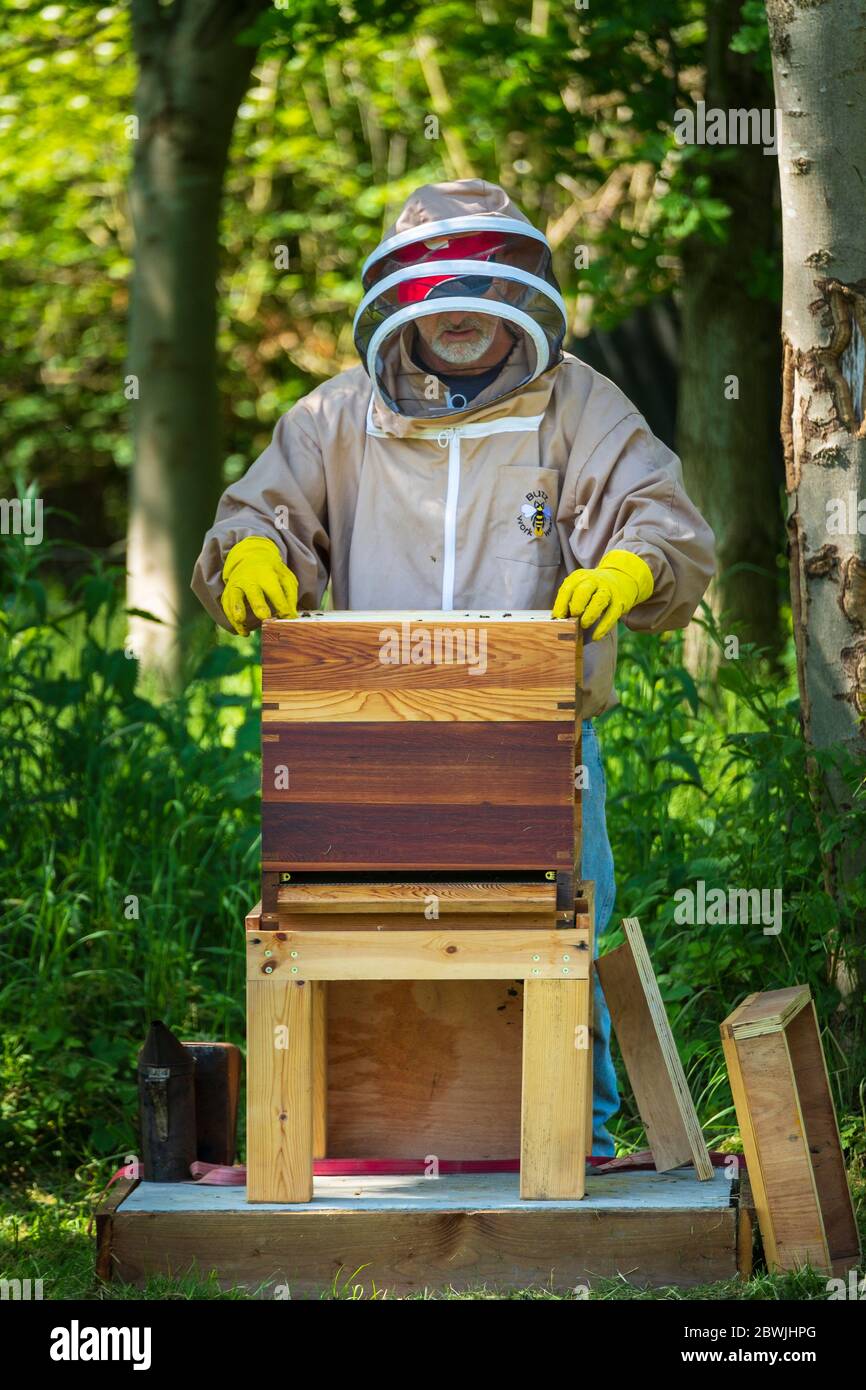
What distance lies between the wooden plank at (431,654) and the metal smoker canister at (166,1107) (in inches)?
36.5

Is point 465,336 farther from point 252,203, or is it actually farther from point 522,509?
point 252,203

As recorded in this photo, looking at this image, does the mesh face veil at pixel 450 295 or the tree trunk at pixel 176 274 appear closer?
the mesh face veil at pixel 450 295

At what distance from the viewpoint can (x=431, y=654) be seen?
2734 millimetres

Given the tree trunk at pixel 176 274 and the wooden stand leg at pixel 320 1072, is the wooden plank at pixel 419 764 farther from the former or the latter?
the tree trunk at pixel 176 274

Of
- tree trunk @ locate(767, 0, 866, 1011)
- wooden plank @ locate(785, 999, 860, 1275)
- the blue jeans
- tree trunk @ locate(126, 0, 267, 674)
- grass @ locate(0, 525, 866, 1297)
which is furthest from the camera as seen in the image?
tree trunk @ locate(126, 0, 267, 674)

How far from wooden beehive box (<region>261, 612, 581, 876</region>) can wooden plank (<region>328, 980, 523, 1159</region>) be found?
1.79 ft

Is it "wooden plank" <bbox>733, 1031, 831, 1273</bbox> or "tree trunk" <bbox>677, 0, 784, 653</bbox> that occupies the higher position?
"tree trunk" <bbox>677, 0, 784, 653</bbox>

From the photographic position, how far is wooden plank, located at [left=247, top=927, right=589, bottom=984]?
2.84 metres

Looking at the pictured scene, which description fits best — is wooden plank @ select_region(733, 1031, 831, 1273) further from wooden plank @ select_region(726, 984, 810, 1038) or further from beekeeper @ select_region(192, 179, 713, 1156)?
beekeeper @ select_region(192, 179, 713, 1156)

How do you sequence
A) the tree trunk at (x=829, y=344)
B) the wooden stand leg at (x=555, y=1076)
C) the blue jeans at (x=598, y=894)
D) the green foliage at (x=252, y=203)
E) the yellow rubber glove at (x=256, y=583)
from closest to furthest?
the wooden stand leg at (x=555, y=1076), the yellow rubber glove at (x=256, y=583), the blue jeans at (x=598, y=894), the tree trunk at (x=829, y=344), the green foliage at (x=252, y=203)

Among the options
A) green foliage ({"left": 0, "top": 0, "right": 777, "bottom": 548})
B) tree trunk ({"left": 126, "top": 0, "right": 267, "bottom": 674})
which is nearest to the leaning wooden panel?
tree trunk ({"left": 126, "top": 0, "right": 267, "bottom": 674})

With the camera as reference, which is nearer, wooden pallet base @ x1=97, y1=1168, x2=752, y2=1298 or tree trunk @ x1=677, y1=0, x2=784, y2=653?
wooden pallet base @ x1=97, y1=1168, x2=752, y2=1298

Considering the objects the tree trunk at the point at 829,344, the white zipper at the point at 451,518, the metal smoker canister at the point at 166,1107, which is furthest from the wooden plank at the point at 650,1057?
the metal smoker canister at the point at 166,1107

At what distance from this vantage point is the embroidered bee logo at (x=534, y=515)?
314 centimetres
